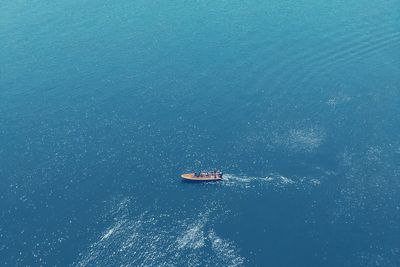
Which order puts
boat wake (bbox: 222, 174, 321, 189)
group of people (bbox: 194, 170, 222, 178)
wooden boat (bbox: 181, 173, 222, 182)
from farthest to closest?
group of people (bbox: 194, 170, 222, 178)
wooden boat (bbox: 181, 173, 222, 182)
boat wake (bbox: 222, 174, 321, 189)

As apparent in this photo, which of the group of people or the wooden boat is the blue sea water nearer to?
the wooden boat

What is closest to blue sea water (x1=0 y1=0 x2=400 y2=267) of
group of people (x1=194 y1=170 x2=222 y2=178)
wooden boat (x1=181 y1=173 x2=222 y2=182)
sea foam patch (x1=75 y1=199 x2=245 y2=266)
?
sea foam patch (x1=75 y1=199 x2=245 y2=266)

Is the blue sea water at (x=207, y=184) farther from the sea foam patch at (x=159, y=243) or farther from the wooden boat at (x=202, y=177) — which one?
the wooden boat at (x=202, y=177)

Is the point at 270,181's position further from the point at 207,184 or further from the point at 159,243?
the point at 159,243

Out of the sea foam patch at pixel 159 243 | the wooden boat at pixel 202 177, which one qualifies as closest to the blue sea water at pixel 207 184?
the sea foam patch at pixel 159 243

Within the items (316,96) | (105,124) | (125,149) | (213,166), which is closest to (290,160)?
(213,166)

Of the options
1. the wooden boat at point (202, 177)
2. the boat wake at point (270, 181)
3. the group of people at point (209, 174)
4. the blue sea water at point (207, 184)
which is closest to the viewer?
the blue sea water at point (207, 184)

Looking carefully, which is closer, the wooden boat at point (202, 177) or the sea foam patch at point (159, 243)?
the sea foam patch at point (159, 243)

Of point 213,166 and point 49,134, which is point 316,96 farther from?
point 49,134

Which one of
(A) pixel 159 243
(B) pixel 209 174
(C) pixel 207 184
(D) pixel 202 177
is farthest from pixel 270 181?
(A) pixel 159 243

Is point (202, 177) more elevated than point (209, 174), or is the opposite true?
point (209, 174)

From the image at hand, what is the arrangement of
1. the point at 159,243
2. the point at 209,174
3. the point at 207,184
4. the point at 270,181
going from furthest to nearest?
1. the point at 209,174
2. the point at 270,181
3. the point at 207,184
4. the point at 159,243
